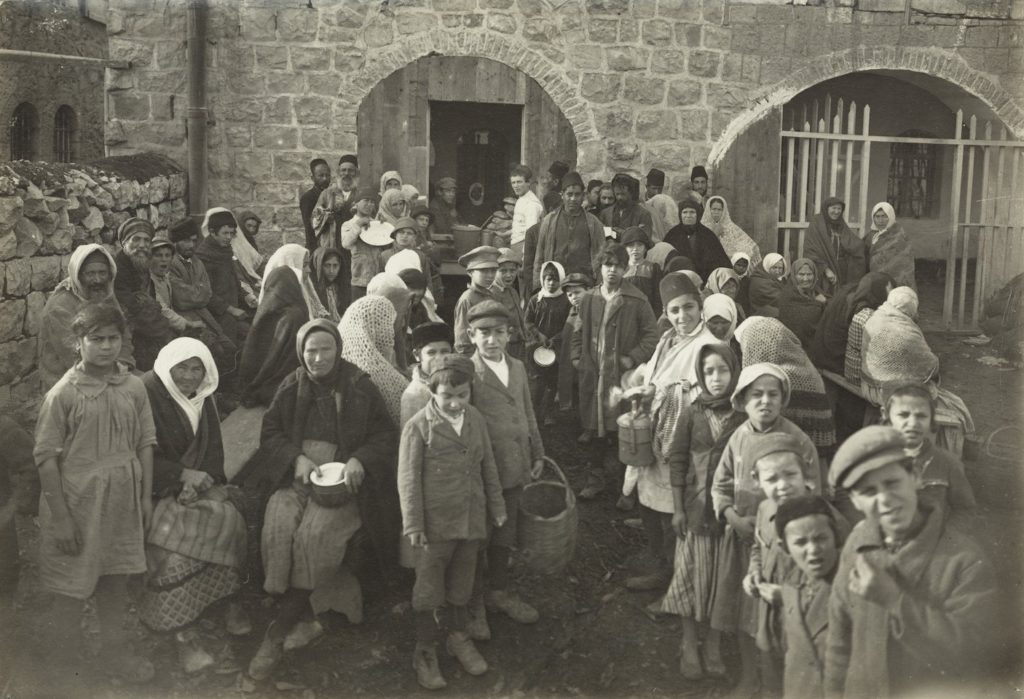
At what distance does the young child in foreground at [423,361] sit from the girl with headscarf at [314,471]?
0.11m

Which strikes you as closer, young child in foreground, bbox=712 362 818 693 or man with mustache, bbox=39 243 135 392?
young child in foreground, bbox=712 362 818 693

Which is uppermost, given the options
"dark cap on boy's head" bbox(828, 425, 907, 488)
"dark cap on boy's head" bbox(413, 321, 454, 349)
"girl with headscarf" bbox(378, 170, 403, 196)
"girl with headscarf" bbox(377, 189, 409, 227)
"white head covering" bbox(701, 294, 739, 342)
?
"girl with headscarf" bbox(378, 170, 403, 196)

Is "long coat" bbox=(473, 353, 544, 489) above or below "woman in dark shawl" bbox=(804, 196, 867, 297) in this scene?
below

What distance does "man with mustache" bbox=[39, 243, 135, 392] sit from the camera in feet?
16.6

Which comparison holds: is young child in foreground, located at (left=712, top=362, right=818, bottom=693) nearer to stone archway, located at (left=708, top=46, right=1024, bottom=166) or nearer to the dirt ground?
the dirt ground

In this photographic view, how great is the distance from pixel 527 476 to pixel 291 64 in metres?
6.17

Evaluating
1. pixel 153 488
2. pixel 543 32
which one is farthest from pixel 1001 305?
pixel 153 488

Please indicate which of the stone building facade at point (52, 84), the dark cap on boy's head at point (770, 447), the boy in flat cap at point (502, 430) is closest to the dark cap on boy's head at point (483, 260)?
the boy in flat cap at point (502, 430)

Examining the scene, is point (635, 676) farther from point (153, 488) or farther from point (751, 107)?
point (751, 107)

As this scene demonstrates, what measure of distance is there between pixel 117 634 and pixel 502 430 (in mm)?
1822

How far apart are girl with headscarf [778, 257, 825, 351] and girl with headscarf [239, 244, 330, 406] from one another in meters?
3.30

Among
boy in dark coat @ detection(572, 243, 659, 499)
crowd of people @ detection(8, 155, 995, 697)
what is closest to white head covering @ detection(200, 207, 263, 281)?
crowd of people @ detection(8, 155, 995, 697)

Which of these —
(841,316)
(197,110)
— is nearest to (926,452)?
(841,316)

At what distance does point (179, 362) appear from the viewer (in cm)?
436
